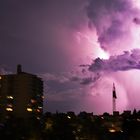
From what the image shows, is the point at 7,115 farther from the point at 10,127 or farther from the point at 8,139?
the point at 8,139

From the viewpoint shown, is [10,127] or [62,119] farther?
[62,119]

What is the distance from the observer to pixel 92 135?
136375 millimetres

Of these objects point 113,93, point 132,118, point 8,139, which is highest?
point 113,93

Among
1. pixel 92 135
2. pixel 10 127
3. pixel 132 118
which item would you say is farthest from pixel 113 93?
pixel 10 127

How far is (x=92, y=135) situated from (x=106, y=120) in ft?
127

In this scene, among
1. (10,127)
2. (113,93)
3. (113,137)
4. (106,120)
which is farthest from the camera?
(113,93)

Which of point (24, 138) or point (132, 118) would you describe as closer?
point (24, 138)

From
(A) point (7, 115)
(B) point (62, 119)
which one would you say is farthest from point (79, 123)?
(A) point (7, 115)

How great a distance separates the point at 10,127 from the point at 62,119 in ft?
74.2

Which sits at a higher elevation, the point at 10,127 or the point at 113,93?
the point at 113,93

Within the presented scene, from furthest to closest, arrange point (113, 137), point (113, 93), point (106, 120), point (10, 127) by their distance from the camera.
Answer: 1. point (113, 93)
2. point (106, 120)
3. point (113, 137)
4. point (10, 127)

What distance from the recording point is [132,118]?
176 meters

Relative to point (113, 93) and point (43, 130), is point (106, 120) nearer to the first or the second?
point (113, 93)

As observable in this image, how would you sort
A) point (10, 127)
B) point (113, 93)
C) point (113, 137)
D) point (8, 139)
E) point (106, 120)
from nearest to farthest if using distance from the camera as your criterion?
point (8, 139) < point (10, 127) < point (113, 137) < point (106, 120) < point (113, 93)
